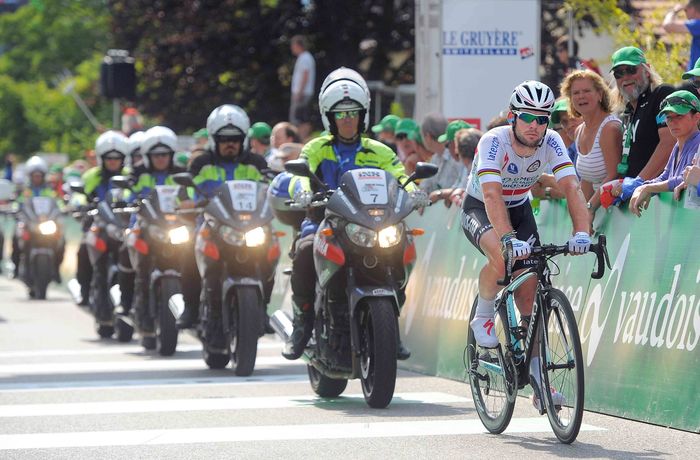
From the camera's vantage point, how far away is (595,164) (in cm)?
1165

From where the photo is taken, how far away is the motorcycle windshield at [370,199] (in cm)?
1095

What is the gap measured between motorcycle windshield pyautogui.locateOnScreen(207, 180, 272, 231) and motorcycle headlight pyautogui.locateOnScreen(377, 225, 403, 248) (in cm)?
296

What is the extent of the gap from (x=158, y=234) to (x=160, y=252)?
194mm

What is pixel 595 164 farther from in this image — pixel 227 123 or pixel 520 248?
pixel 227 123

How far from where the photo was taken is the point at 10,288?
1239 inches

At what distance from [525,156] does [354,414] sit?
2207 mm

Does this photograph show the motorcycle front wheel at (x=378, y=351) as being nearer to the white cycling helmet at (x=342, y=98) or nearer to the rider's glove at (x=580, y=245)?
the white cycling helmet at (x=342, y=98)

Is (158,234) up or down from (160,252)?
up

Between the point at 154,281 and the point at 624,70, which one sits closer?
the point at 624,70

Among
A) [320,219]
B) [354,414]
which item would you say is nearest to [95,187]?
[320,219]

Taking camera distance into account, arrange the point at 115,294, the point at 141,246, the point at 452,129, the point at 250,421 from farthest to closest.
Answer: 1. the point at 115,294
2. the point at 141,246
3. the point at 452,129
4. the point at 250,421

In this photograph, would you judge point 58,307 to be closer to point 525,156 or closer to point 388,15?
point 388,15

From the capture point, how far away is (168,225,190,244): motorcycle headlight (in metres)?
15.7

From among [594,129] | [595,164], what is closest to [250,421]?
[595,164]
